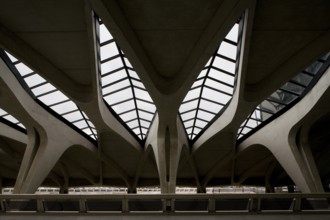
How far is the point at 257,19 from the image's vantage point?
1125 cm

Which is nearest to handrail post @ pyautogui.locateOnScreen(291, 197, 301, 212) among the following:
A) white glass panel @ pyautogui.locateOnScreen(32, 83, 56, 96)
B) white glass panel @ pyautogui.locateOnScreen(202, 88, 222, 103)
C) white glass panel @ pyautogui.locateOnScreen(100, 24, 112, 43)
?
white glass panel @ pyautogui.locateOnScreen(100, 24, 112, 43)

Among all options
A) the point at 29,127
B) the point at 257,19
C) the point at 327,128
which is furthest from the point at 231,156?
the point at 257,19

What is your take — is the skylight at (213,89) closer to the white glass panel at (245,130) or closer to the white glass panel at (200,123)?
the white glass panel at (200,123)

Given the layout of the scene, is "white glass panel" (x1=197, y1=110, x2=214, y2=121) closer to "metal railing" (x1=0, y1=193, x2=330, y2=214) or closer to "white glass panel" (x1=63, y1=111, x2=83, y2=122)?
"white glass panel" (x1=63, y1=111, x2=83, y2=122)

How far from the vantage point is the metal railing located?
27.0ft

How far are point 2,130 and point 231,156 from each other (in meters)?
19.9

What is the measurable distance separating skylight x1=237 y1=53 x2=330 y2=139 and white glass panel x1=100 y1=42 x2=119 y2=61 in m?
9.70

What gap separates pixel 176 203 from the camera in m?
8.27

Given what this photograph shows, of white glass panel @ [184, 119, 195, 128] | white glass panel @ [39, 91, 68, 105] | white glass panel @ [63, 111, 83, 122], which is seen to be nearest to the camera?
white glass panel @ [39, 91, 68, 105]

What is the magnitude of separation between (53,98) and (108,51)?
271 inches

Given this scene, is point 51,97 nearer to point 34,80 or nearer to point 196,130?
point 34,80

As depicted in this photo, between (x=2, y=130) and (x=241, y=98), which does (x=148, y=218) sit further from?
(x=2, y=130)

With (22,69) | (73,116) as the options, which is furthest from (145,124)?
(22,69)

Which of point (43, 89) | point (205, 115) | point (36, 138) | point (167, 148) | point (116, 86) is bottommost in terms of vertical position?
point (167, 148)
